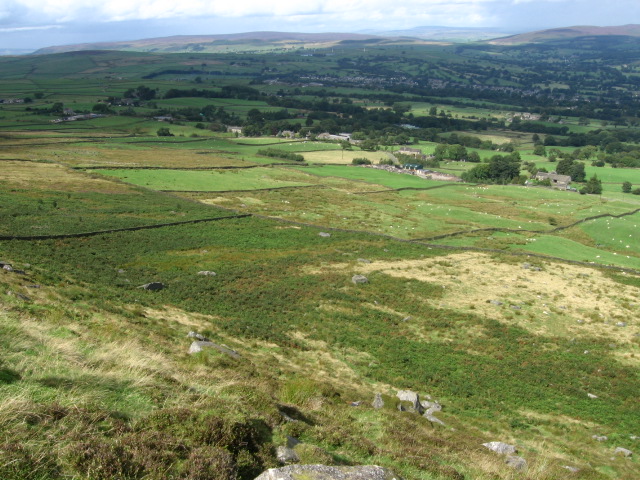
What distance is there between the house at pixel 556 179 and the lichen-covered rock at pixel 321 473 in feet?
382

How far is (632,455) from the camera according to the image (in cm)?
2164

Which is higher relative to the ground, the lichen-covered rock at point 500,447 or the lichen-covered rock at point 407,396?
Result: the lichen-covered rock at point 500,447

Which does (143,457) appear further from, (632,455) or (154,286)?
(154,286)

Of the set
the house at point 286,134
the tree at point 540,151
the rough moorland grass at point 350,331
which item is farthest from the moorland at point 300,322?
the house at point 286,134

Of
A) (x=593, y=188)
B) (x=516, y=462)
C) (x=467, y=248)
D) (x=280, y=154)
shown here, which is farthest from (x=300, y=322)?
(x=593, y=188)

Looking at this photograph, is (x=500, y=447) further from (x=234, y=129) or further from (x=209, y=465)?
(x=234, y=129)

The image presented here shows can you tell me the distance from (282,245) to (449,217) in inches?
1294

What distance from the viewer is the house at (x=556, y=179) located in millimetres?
114969

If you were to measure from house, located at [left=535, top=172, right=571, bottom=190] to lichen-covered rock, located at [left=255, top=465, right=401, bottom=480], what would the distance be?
382 feet

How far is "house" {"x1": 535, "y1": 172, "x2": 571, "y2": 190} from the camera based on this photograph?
114969 millimetres

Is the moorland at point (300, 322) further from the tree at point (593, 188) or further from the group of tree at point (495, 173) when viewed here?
the group of tree at point (495, 173)

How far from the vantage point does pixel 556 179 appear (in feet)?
389

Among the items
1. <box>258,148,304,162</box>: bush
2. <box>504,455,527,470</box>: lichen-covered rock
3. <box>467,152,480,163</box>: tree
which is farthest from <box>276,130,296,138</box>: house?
<box>504,455,527,470</box>: lichen-covered rock

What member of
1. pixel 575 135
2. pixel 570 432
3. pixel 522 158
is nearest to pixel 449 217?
pixel 570 432
